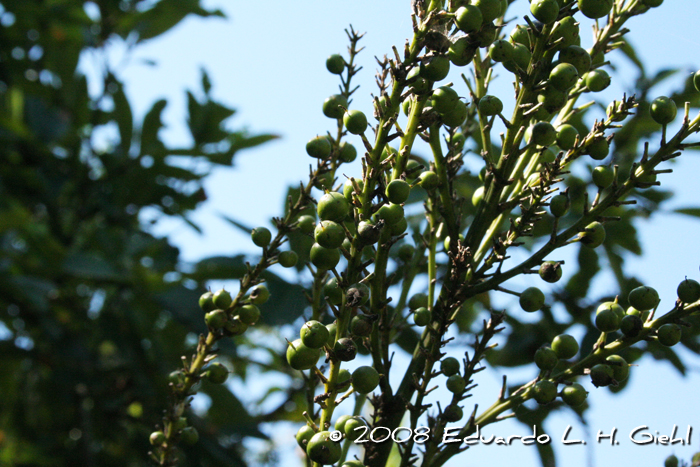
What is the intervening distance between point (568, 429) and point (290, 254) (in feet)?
1.93

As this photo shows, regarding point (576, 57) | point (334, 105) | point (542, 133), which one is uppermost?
point (334, 105)

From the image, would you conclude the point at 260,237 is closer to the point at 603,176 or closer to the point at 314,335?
the point at 314,335

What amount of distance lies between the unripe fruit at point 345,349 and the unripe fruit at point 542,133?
1.46ft

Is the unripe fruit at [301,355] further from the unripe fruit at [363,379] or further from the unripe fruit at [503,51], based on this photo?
the unripe fruit at [503,51]

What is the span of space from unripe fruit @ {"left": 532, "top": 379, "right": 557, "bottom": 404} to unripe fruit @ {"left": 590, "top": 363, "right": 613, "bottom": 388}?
2.4 inches

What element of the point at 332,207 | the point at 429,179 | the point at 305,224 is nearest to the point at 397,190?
the point at 332,207

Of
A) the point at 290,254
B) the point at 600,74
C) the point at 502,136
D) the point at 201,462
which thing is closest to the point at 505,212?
the point at 502,136

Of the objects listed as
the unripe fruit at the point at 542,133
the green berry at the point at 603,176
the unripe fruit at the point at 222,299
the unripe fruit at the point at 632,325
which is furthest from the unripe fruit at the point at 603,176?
the unripe fruit at the point at 222,299

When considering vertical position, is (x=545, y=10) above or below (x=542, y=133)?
above

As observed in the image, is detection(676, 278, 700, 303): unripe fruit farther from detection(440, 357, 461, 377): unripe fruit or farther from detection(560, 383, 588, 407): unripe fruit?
detection(440, 357, 461, 377): unripe fruit

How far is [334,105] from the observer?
1188mm

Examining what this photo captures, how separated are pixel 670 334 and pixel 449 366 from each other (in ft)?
1.13

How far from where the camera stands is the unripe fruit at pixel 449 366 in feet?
3.40

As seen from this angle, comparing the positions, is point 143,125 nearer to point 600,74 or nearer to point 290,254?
point 290,254
